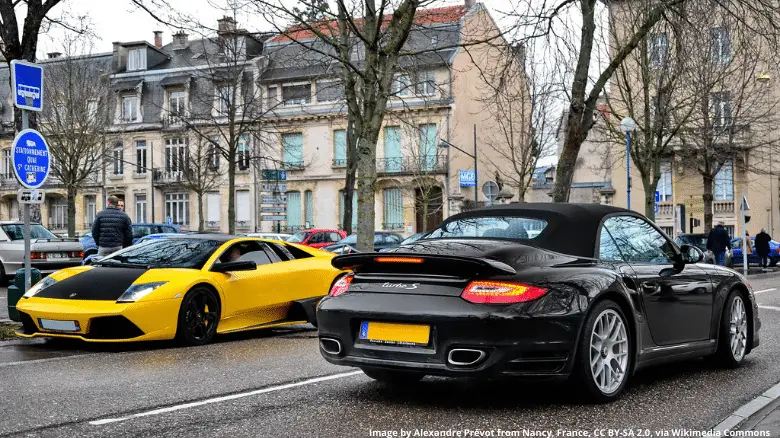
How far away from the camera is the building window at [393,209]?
54.4 meters

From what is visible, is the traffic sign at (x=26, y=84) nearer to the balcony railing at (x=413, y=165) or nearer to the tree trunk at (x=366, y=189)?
the tree trunk at (x=366, y=189)

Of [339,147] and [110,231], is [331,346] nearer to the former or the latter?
[110,231]

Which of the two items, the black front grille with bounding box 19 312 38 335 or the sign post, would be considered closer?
the black front grille with bounding box 19 312 38 335

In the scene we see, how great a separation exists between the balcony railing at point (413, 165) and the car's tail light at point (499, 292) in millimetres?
46137

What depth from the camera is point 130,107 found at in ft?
200

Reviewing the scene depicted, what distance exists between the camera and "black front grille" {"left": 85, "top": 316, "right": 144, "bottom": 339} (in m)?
9.15

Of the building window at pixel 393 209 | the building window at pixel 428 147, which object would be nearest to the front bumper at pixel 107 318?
the building window at pixel 428 147

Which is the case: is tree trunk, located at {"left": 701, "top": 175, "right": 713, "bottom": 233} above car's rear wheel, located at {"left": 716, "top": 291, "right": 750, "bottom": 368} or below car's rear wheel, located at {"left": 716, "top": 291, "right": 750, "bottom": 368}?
above

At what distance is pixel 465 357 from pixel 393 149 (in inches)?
1936

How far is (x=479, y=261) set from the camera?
5.55m

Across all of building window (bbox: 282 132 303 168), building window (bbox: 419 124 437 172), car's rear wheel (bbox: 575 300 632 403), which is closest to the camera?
car's rear wheel (bbox: 575 300 632 403)

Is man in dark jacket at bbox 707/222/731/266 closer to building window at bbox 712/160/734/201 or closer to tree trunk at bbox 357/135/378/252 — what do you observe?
tree trunk at bbox 357/135/378/252

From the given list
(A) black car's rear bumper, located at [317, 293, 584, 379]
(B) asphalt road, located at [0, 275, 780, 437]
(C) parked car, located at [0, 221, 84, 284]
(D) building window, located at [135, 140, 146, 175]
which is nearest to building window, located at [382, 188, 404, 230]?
(D) building window, located at [135, 140, 146, 175]

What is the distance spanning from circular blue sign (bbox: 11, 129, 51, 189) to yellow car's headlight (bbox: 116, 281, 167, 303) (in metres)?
2.46
